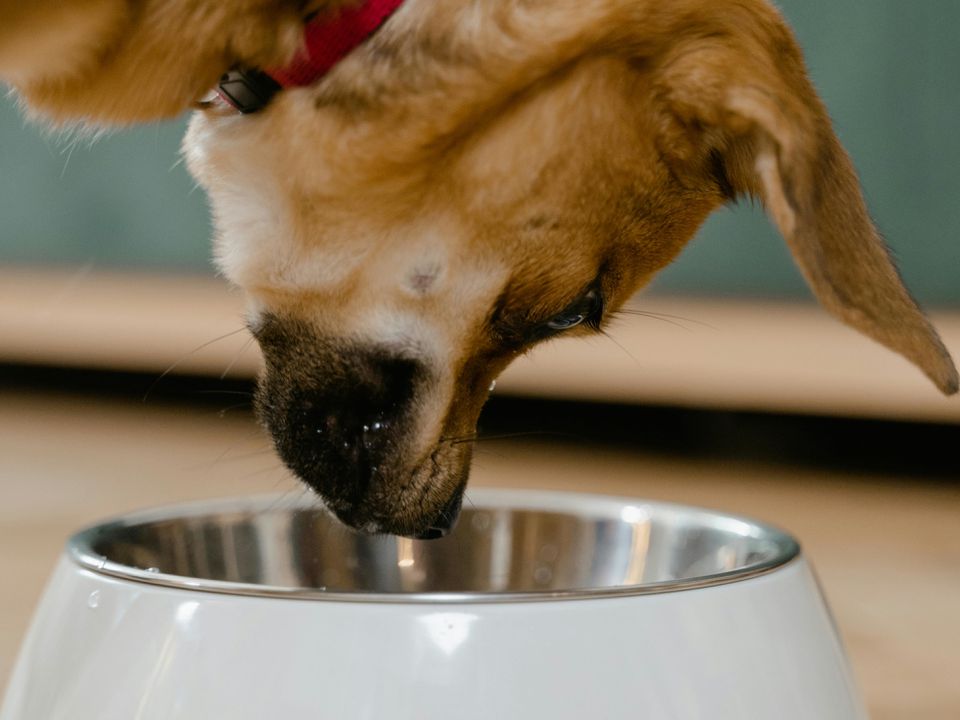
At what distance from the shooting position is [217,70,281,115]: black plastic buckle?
2.59 feet

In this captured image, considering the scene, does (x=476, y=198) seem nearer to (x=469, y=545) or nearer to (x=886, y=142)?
(x=469, y=545)

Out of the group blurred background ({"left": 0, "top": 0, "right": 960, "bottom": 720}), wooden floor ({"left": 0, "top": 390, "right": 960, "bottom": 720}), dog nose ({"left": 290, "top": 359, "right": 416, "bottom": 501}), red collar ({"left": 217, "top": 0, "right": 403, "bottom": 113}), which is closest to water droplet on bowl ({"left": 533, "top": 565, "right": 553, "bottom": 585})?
dog nose ({"left": 290, "top": 359, "right": 416, "bottom": 501})

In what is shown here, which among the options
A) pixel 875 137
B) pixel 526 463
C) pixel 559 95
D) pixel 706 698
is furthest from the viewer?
pixel 526 463

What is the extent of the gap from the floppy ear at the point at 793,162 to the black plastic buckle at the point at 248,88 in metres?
0.23

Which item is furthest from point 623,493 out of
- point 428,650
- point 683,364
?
point 428,650

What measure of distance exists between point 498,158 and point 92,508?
112cm

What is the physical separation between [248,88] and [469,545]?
1.00ft

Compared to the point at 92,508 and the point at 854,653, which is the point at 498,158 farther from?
the point at 92,508

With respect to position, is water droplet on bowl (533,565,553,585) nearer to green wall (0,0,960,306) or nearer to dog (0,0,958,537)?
dog (0,0,958,537)

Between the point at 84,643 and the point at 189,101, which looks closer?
the point at 84,643

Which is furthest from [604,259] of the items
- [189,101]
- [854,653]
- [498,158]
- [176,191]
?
[176,191]

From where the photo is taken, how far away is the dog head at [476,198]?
2.43 feet

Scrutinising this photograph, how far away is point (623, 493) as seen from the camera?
162 cm

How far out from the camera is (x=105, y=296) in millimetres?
2037
